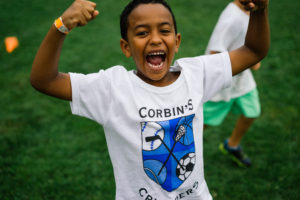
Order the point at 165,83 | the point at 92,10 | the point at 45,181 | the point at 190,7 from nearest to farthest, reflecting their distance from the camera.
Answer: the point at 92,10, the point at 165,83, the point at 45,181, the point at 190,7

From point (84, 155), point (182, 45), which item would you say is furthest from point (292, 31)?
point (84, 155)

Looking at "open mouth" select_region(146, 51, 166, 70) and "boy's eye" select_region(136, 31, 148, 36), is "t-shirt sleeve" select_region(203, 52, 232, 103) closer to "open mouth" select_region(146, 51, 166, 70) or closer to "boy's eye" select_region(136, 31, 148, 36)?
"open mouth" select_region(146, 51, 166, 70)

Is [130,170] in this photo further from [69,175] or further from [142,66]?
[69,175]

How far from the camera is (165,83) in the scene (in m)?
1.73

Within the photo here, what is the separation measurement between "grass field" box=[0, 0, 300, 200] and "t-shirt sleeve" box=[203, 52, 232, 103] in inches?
66.6

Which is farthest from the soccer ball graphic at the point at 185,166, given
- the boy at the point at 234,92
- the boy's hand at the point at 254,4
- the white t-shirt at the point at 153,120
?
the boy at the point at 234,92

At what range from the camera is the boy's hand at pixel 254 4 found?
1473 mm

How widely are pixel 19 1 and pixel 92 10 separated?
31.0 feet

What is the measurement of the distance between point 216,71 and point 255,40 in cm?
29

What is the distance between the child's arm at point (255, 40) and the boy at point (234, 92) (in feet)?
2.87

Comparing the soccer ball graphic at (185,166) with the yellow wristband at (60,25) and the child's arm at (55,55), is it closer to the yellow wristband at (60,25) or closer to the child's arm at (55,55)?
the child's arm at (55,55)

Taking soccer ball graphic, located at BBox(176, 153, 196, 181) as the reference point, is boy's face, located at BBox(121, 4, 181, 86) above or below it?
above

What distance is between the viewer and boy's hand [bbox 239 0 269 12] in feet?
4.83

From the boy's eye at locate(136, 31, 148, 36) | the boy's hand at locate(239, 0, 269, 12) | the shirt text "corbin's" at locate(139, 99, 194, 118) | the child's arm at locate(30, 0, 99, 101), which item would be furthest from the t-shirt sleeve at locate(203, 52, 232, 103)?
the child's arm at locate(30, 0, 99, 101)
